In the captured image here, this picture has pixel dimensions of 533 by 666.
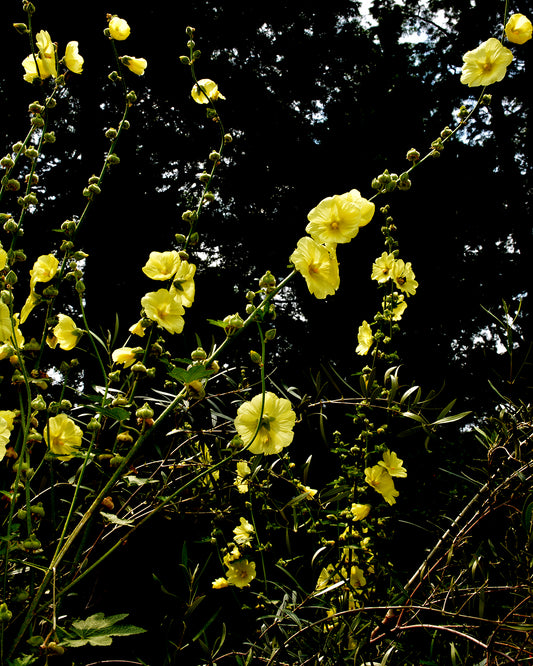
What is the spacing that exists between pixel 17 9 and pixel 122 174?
5.55 feet

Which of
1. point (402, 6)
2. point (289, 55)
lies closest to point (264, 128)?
point (289, 55)

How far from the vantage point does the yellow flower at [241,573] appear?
3.27 feet

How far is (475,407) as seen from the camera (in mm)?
4141

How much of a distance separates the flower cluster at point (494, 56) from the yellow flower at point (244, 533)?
87 centimetres

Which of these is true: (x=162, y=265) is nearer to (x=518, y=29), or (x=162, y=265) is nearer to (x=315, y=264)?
(x=315, y=264)

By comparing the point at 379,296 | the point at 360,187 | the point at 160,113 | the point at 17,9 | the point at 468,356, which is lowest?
the point at 468,356

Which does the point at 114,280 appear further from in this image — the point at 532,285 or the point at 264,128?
the point at 532,285

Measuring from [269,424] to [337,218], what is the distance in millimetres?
262

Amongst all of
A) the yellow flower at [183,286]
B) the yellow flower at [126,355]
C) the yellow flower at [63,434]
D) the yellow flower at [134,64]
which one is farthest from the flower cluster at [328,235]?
the yellow flower at [134,64]

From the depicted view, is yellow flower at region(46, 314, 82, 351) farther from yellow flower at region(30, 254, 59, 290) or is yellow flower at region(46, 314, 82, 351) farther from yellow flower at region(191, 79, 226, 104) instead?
yellow flower at region(191, 79, 226, 104)

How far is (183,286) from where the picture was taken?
60 cm

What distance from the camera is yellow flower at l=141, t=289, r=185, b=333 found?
58 cm

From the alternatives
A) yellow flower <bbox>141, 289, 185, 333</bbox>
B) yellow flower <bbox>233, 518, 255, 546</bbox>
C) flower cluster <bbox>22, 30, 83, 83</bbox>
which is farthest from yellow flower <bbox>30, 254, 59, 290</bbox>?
yellow flower <bbox>233, 518, 255, 546</bbox>

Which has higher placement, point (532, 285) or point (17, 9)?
point (17, 9)
